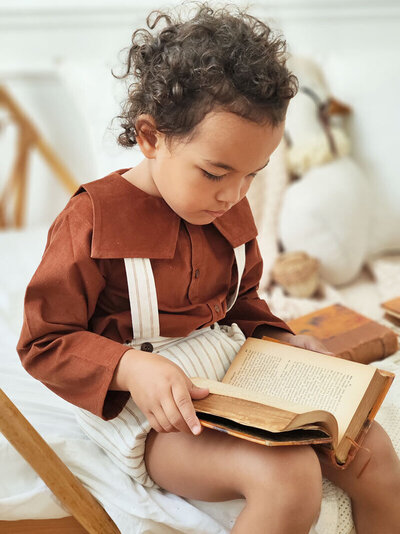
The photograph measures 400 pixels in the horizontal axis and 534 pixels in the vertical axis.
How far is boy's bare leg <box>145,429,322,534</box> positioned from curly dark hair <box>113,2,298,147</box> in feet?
1.23

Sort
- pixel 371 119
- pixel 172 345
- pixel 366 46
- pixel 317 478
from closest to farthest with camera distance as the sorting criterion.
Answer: pixel 317 478 < pixel 172 345 < pixel 371 119 < pixel 366 46

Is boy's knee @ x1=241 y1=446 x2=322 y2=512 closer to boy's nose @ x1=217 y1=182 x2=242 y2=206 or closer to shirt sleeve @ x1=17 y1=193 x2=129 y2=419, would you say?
shirt sleeve @ x1=17 y1=193 x2=129 y2=419

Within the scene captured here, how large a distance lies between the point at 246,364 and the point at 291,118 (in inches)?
37.4

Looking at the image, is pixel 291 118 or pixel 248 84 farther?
pixel 291 118

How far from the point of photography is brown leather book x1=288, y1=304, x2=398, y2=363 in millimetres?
1145

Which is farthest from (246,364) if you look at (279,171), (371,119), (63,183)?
(63,183)

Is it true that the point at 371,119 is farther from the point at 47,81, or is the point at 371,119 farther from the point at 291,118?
the point at 47,81

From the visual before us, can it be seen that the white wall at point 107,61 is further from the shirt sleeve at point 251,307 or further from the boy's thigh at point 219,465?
the boy's thigh at point 219,465

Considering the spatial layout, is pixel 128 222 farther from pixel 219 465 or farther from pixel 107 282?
pixel 219 465

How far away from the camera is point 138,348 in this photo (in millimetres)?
848

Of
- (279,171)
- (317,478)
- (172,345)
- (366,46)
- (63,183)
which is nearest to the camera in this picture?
(317,478)

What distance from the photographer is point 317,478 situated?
72 centimetres

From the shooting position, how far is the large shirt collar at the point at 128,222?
0.81 m

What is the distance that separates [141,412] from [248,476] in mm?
168
